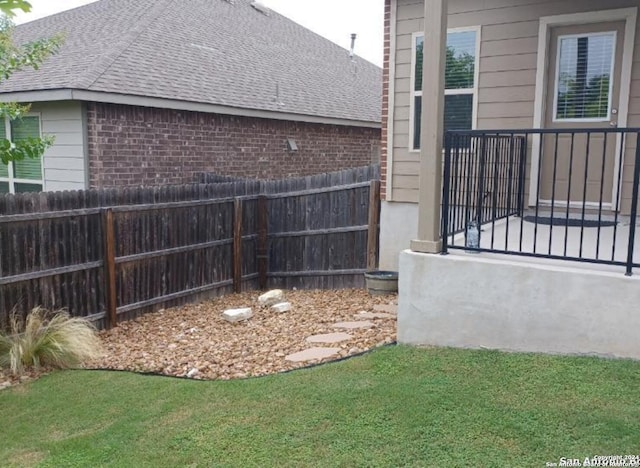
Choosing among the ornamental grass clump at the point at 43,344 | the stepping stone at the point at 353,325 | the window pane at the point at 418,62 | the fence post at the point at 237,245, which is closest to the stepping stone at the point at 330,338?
the stepping stone at the point at 353,325

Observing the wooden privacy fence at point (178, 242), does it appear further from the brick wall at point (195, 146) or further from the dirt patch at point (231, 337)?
the brick wall at point (195, 146)

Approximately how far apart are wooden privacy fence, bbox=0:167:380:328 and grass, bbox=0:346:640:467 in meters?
2.06

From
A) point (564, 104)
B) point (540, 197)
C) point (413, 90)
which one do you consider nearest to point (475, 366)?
point (540, 197)

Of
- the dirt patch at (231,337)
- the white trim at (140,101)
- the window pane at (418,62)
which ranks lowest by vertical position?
the dirt patch at (231,337)

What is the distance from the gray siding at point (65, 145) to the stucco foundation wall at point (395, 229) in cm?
482

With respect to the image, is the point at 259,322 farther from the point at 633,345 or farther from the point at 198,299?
the point at 633,345

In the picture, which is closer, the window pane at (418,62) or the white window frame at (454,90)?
the white window frame at (454,90)

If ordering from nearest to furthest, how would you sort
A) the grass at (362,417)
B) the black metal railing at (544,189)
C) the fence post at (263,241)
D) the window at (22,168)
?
the grass at (362,417)
the black metal railing at (544,189)
the fence post at (263,241)
the window at (22,168)

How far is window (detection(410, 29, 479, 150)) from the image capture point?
7625 mm

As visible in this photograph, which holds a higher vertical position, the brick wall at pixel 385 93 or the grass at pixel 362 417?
the brick wall at pixel 385 93

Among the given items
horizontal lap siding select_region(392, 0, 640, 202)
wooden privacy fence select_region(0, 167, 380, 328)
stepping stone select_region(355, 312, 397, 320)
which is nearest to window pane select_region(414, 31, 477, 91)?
horizontal lap siding select_region(392, 0, 640, 202)

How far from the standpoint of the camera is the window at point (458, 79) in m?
7.62

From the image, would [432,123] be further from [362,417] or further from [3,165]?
[3,165]

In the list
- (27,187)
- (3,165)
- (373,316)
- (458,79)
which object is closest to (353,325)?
(373,316)
